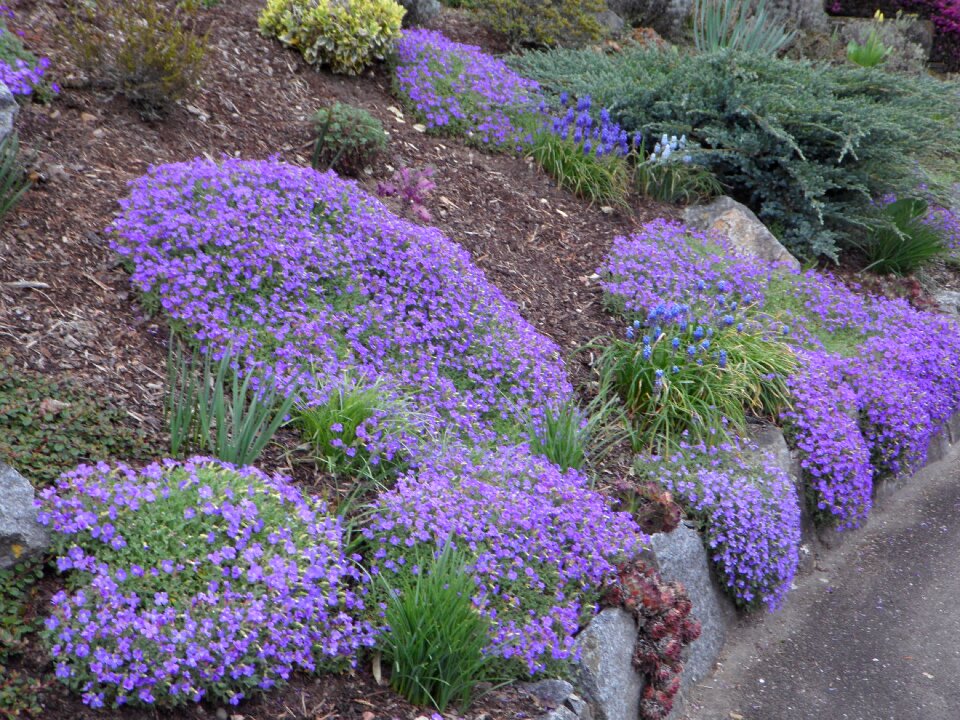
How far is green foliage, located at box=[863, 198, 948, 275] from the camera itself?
7496mm

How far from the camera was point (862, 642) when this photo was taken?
4520 mm

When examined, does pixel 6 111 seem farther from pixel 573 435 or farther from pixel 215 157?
pixel 573 435

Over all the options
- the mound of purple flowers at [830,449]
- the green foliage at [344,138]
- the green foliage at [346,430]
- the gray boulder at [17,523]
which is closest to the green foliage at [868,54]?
the mound of purple flowers at [830,449]

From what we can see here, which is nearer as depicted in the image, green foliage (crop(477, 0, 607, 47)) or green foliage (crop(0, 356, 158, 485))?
green foliage (crop(0, 356, 158, 485))

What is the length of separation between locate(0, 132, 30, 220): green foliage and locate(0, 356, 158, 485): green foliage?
940mm

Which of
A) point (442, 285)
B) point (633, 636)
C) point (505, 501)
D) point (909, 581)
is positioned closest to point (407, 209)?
point (442, 285)

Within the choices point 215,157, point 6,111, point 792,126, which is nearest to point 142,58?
point 215,157

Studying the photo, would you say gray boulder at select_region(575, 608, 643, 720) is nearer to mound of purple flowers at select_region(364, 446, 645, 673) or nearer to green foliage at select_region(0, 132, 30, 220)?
mound of purple flowers at select_region(364, 446, 645, 673)

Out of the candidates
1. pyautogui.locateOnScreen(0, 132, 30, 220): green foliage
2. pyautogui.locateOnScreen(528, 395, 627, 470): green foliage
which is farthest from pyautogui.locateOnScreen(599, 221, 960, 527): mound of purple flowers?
pyautogui.locateOnScreen(0, 132, 30, 220): green foliage

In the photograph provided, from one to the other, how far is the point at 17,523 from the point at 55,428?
1.79 feet

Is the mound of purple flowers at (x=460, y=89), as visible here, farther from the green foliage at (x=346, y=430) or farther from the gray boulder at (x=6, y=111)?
the green foliage at (x=346, y=430)

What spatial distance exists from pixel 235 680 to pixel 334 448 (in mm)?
1137

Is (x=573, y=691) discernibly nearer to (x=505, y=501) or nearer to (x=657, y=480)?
(x=505, y=501)

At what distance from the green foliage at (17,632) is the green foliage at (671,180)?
5.19m
